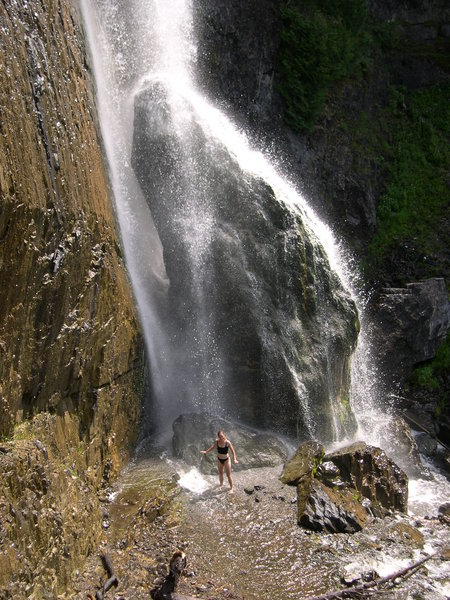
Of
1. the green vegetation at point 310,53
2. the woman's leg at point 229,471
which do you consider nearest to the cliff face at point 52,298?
the woman's leg at point 229,471

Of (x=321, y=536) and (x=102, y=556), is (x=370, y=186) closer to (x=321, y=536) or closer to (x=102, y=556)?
(x=321, y=536)

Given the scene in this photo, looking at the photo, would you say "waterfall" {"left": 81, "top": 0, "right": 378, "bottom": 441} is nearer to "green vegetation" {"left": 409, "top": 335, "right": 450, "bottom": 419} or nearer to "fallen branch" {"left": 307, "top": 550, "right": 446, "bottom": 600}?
"fallen branch" {"left": 307, "top": 550, "right": 446, "bottom": 600}

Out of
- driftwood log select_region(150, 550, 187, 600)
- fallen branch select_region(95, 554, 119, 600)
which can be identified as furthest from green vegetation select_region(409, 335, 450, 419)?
fallen branch select_region(95, 554, 119, 600)

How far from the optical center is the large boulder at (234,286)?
11.2 meters

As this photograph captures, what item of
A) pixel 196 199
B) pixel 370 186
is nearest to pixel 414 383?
pixel 370 186

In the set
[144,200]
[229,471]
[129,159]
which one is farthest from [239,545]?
[129,159]

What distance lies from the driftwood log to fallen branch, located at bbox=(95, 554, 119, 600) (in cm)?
48

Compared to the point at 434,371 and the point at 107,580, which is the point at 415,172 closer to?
the point at 434,371

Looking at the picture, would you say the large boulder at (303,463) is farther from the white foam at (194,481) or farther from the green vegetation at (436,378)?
the green vegetation at (436,378)

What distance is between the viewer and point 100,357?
28.0ft

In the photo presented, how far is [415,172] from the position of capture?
2125 cm

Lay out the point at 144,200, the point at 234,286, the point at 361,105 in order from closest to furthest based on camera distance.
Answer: the point at 234,286
the point at 144,200
the point at 361,105

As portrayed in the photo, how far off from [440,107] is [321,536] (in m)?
20.9

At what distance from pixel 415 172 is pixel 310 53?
6849 mm
